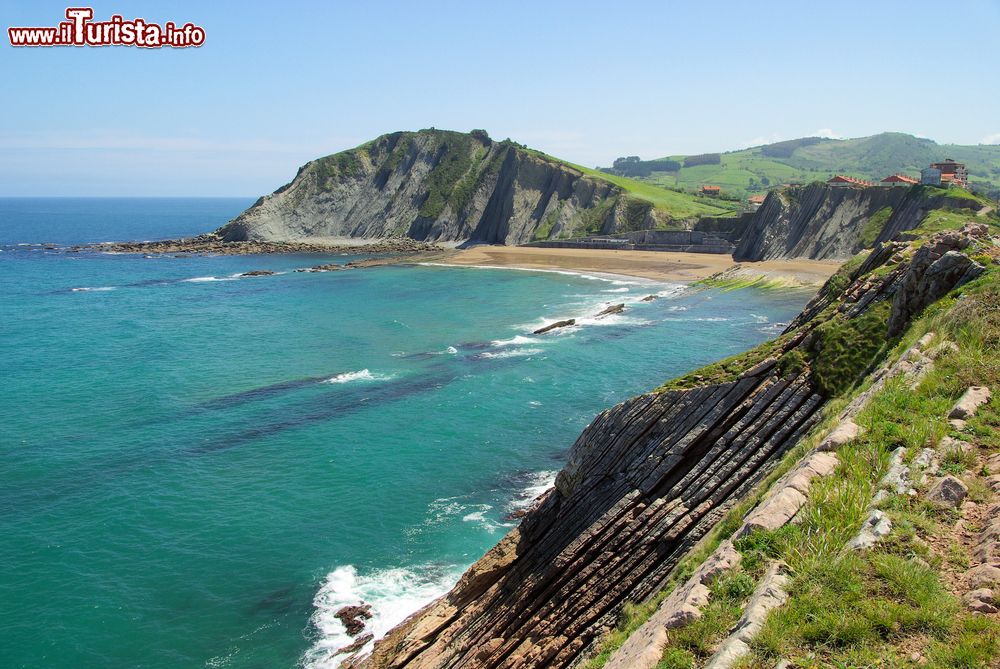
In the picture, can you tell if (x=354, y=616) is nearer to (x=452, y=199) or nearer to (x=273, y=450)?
(x=273, y=450)

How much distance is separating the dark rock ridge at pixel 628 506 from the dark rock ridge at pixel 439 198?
103 meters

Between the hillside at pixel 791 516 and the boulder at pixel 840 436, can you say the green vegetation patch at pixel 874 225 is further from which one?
the boulder at pixel 840 436

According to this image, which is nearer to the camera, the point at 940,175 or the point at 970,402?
the point at 970,402

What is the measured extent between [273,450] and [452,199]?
374ft

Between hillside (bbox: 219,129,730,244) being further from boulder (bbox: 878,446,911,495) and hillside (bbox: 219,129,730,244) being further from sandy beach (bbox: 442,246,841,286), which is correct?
boulder (bbox: 878,446,911,495)

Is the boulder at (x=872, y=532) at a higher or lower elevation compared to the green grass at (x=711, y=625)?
higher

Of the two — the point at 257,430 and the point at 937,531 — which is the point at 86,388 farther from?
the point at 937,531

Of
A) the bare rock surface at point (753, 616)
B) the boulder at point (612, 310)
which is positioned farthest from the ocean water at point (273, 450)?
the bare rock surface at point (753, 616)

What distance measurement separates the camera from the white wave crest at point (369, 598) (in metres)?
20.7

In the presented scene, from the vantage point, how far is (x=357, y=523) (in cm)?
2758

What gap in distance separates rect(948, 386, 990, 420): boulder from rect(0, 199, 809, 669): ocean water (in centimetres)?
1658

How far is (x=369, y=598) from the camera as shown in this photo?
22891mm

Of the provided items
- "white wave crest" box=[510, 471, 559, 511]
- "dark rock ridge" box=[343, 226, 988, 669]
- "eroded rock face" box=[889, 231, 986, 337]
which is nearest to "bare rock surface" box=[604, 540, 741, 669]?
"dark rock ridge" box=[343, 226, 988, 669]

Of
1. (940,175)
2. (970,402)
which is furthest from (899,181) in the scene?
(970,402)
